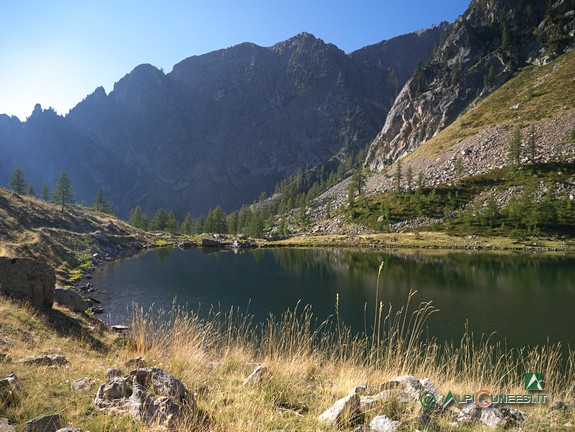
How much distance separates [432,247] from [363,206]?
4845 cm

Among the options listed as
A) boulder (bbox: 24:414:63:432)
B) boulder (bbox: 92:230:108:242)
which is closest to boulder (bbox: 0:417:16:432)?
boulder (bbox: 24:414:63:432)

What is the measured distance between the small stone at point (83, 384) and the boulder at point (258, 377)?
9.83 ft

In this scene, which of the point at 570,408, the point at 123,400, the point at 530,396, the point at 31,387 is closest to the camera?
the point at 123,400

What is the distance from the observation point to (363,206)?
136 meters

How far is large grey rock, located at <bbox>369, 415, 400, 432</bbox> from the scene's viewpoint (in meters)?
5.07

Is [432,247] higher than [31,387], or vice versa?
[31,387]

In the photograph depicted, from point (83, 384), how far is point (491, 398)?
7994 mm

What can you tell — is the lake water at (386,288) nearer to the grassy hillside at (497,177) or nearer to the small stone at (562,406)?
the small stone at (562,406)

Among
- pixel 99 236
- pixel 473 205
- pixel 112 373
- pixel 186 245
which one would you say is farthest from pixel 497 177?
pixel 112 373

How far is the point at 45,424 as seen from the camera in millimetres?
4520

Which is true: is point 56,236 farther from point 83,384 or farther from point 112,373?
point 83,384

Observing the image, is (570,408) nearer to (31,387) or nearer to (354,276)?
(31,387)

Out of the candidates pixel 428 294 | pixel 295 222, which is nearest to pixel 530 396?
pixel 428 294

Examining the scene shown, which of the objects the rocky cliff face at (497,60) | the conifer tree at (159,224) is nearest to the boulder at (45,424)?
the conifer tree at (159,224)
